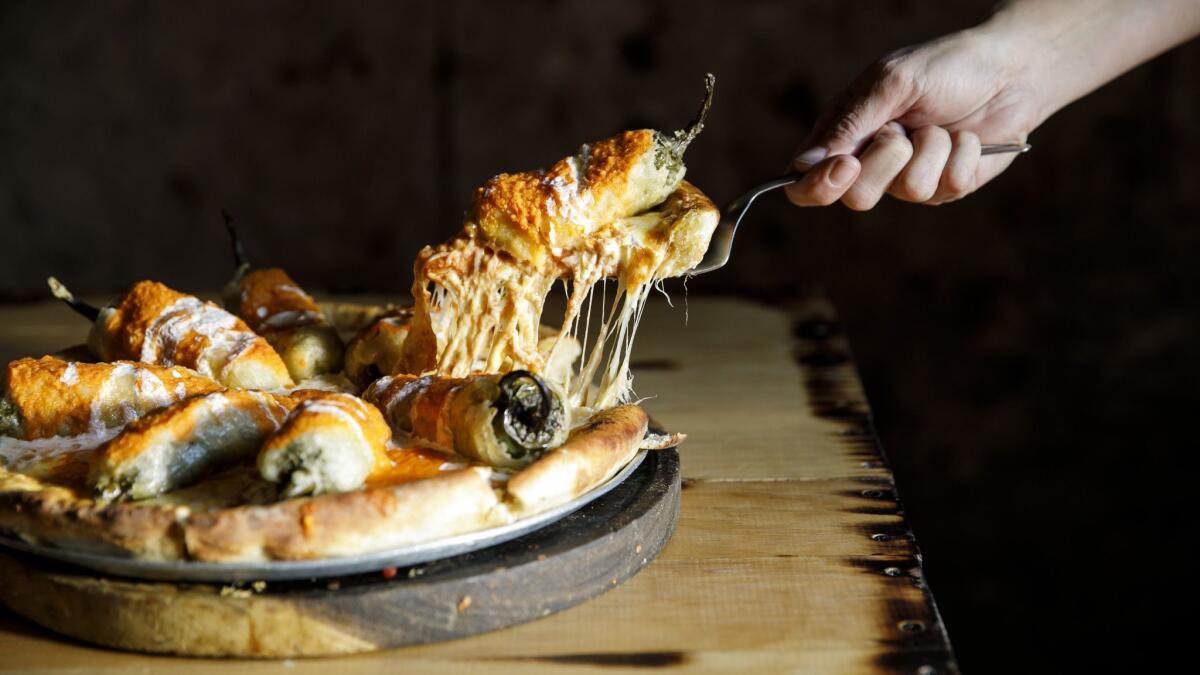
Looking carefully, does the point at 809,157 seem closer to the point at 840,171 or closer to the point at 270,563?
the point at 840,171

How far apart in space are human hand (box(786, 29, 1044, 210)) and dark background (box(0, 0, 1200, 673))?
1438mm

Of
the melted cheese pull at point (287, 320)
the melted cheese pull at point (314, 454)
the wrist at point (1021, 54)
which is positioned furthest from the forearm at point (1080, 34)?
the melted cheese pull at point (314, 454)

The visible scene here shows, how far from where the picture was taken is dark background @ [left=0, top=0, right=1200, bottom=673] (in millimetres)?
3863

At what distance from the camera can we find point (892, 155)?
7.00 feet

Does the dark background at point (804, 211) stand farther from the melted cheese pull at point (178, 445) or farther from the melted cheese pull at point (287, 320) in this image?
the melted cheese pull at point (178, 445)

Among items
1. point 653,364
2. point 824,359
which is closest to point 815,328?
point 824,359

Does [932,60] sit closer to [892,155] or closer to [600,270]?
[892,155]

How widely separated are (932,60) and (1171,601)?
95.0 inches

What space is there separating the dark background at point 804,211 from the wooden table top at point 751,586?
1.66m


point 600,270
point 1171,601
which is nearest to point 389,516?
point 600,270

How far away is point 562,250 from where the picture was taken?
1874 mm

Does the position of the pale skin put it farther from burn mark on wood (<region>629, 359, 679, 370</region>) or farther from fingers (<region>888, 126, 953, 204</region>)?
burn mark on wood (<region>629, 359, 679, 370</region>)

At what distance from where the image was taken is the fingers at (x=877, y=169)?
2.12 metres

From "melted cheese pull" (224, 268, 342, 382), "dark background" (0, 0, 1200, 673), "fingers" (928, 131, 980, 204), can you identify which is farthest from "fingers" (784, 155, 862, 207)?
"dark background" (0, 0, 1200, 673)
